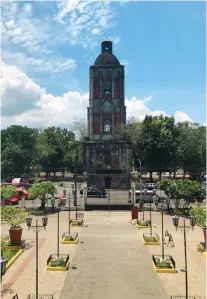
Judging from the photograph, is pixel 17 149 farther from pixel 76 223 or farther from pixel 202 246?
pixel 202 246

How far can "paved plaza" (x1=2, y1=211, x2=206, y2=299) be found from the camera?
520 inches

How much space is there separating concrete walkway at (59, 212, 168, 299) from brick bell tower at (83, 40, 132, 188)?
24.9m

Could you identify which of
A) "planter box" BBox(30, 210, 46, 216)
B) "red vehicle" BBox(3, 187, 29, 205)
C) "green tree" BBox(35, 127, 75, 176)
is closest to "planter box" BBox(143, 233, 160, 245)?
"planter box" BBox(30, 210, 46, 216)

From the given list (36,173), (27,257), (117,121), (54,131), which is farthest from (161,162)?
(27,257)

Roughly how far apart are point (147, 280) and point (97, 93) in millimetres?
39027

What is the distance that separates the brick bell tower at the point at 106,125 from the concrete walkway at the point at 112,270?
81.6 feet

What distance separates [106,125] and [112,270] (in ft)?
118

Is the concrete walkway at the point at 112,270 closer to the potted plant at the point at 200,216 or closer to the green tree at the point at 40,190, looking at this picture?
the potted plant at the point at 200,216

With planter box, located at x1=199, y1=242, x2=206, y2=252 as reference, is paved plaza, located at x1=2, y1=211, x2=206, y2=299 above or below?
below

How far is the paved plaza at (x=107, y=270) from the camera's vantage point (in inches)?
520

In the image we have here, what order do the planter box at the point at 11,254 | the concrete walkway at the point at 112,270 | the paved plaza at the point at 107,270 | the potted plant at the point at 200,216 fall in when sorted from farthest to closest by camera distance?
the potted plant at the point at 200,216 → the planter box at the point at 11,254 → the paved plaza at the point at 107,270 → the concrete walkway at the point at 112,270

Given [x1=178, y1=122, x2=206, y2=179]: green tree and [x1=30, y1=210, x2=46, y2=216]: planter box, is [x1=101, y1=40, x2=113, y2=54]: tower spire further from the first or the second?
[x1=30, y1=210, x2=46, y2=216]: planter box

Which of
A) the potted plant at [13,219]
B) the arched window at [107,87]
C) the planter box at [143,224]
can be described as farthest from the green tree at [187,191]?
the arched window at [107,87]

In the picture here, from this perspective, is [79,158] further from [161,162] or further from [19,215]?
[19,215]
